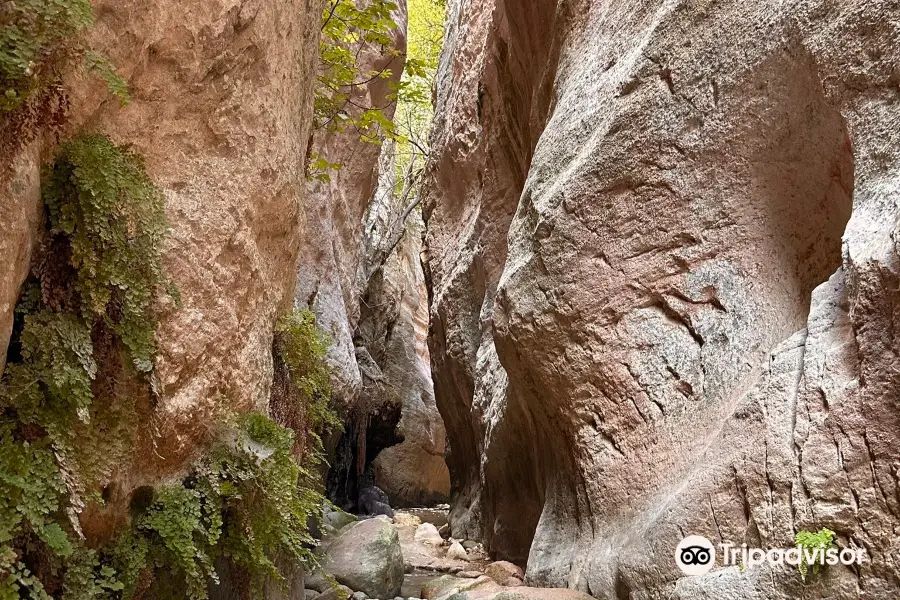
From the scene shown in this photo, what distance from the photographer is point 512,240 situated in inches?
307

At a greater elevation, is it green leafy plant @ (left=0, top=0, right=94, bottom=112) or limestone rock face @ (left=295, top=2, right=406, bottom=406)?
limestone rock face @ (left=295, top=2, right=406, bottom=406)

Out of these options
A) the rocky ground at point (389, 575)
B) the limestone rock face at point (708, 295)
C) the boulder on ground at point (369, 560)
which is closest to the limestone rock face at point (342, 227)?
the rocky ground at point (389, 575)

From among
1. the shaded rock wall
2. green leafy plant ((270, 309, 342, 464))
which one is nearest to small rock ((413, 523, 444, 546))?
the shaded rock wall

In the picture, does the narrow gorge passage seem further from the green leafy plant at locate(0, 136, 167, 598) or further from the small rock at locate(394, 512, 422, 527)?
the small rock at locate(394, 512, 422, 527)

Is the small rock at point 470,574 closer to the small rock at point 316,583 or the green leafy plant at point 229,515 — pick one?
the small rock at point 316,583

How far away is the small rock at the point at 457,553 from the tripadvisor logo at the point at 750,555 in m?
5.36

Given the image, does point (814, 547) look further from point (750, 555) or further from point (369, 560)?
point (369, 560)

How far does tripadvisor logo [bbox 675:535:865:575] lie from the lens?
3902 mm

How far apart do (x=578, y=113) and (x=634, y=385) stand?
9.28 ft

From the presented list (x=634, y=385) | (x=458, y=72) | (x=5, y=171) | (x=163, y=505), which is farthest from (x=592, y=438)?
(x=458, y=72)

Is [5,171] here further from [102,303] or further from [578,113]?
[578,113]

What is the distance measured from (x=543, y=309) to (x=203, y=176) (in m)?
3.40

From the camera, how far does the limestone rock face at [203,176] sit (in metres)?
4.04

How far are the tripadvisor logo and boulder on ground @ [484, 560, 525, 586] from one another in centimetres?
295
